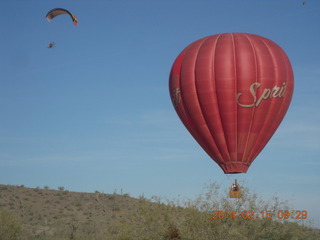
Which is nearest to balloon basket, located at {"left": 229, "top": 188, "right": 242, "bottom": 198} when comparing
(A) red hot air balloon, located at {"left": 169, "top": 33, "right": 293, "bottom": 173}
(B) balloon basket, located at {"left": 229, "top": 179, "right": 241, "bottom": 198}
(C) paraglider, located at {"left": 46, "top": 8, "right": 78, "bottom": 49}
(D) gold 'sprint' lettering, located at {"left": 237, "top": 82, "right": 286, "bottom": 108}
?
(B) balloon basket, located at {"left": 229, "top": 179, "right": 241, "bottom": 198}

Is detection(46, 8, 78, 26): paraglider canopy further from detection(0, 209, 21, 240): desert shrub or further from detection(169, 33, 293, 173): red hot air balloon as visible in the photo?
detection(0, 209, 21, 240): desert shrub

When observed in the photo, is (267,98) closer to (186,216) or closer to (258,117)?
(258,117)

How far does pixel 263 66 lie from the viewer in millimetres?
33938

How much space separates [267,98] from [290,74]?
3.29 meters

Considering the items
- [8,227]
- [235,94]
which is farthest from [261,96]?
[8,227]

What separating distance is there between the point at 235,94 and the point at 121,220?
2117cm

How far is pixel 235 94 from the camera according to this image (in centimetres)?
3372

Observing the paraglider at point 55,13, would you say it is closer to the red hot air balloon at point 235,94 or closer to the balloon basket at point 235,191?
the red hot air balloon at point 235,94

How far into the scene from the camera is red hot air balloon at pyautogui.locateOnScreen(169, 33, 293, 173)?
3369 centimetres

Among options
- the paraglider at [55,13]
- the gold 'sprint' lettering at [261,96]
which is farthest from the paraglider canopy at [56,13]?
the gold 'sprint' lettering at [261,96]

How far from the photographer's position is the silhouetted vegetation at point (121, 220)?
35375 millimetres

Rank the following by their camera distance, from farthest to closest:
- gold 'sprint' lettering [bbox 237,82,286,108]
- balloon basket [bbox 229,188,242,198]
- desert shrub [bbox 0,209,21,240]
Result: desert shrub [bbox 0,209,21,240]
gold 'sprint' lettering [bbox 237,82,286,108]
balloon basket [bbox 229,188,242,198]

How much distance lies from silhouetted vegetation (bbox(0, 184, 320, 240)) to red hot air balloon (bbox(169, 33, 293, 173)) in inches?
162

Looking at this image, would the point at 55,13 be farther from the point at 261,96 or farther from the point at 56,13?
the point at 261,96
